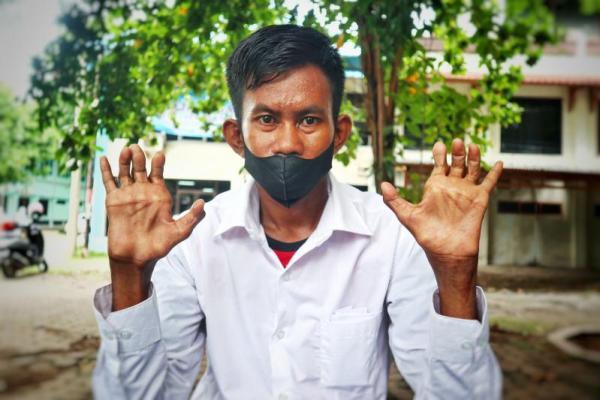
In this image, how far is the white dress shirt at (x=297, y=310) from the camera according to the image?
140cm

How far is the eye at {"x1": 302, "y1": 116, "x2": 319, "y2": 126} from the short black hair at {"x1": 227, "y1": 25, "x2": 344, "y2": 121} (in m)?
0.12

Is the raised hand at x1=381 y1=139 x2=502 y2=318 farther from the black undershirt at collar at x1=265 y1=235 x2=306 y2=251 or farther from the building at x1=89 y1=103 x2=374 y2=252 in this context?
the building at x1=89 y1=103 x2=374 y2=252

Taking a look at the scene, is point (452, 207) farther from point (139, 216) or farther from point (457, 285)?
point (139, 216)

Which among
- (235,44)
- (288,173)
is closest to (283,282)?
(288,173)

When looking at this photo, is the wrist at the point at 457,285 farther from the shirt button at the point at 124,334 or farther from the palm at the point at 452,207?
the shirt button at the point at 124,334

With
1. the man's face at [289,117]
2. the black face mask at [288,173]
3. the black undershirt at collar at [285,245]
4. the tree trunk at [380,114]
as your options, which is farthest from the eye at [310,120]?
the tree trunk at [380,114]

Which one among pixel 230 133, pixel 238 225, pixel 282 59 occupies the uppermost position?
pixel 282 59

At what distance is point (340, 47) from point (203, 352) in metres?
1.45

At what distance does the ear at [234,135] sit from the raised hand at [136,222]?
1.49ft

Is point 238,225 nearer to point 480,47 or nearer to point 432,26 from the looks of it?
point 432,26

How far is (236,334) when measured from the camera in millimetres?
1451

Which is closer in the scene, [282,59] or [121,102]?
[282,59]

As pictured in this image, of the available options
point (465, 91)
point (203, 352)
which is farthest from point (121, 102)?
point (465, 91)

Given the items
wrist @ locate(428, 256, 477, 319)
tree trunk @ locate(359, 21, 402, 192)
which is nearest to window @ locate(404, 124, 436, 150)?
tree trunk @ locate(359, 21, 402, 192)
